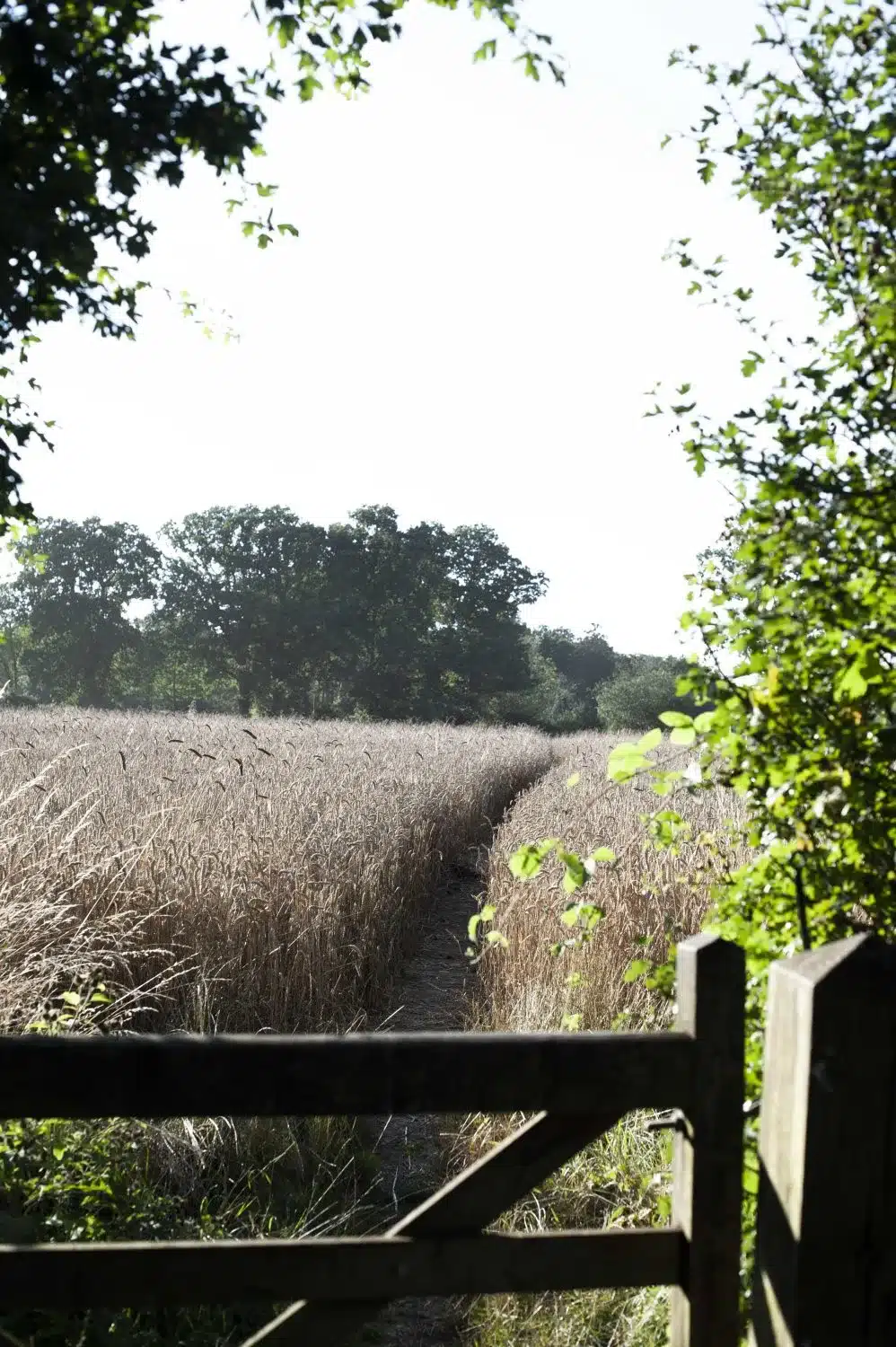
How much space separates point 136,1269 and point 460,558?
191ft

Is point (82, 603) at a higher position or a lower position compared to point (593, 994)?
higher

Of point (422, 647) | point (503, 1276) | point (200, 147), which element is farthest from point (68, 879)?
point (422, 647)

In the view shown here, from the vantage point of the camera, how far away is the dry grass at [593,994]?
3.37m

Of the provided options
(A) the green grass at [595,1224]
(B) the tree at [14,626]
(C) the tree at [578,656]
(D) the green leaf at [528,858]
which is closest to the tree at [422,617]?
(B) the tree at [14,626]

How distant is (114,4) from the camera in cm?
229

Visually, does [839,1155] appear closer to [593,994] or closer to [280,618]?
[593,994]

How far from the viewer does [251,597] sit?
55656mm

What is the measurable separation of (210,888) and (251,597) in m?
50.9

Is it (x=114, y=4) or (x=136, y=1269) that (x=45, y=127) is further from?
(x=136, y=1269)

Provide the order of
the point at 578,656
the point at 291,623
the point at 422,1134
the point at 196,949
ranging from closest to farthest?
the point at 422,1134
the point at 196,949
the point at 291,623
the point at 578,656

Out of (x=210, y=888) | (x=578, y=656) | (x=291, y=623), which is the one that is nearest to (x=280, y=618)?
(x=291, y=623)

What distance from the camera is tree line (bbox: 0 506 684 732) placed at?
5416 centimetres

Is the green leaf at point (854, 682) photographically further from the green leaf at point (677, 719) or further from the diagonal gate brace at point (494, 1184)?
the diagonal gate brace at point (494, 1184)

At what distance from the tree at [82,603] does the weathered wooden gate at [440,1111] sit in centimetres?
5650
